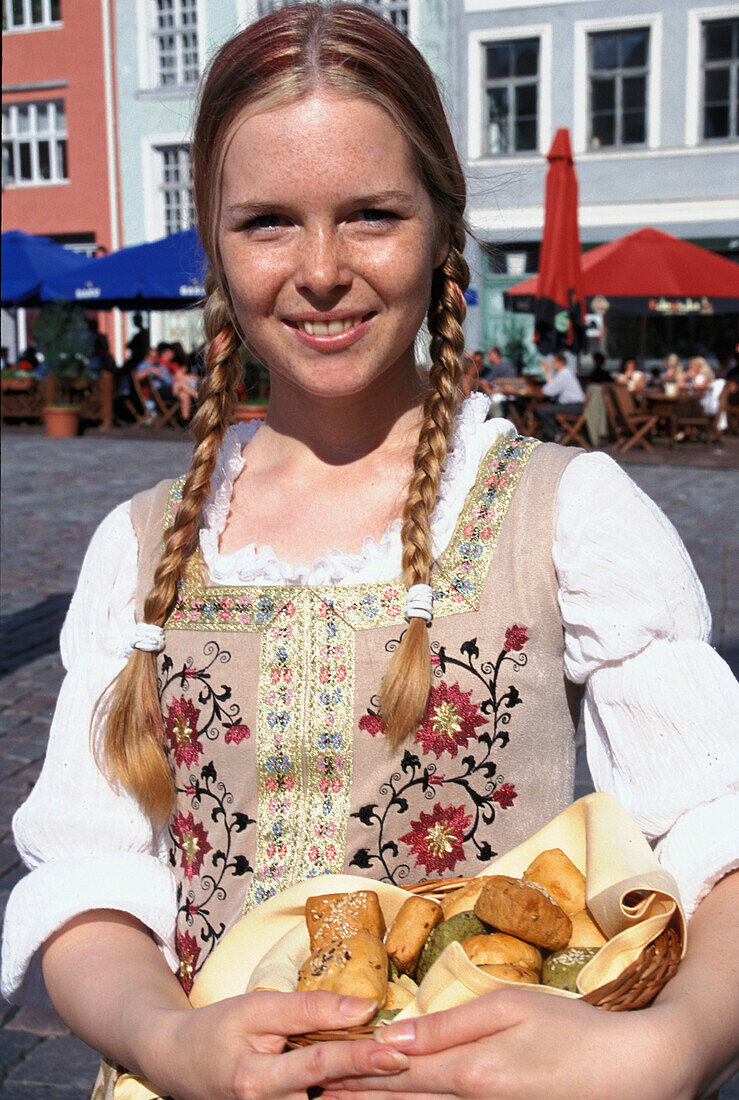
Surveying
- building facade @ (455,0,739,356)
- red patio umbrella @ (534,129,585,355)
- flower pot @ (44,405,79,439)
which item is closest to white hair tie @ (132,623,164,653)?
red patio umbrella @ (534,129,585,355)

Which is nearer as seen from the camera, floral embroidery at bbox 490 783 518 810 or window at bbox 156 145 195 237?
floral embroidery at bbox 490 783 518 810

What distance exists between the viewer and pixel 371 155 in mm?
1334

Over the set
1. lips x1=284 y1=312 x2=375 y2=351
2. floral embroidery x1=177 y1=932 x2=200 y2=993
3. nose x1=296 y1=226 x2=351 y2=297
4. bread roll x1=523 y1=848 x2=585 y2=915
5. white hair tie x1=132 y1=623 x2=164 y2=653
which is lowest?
floral embroidery x1=177 y1=932 x2=200 y2=993

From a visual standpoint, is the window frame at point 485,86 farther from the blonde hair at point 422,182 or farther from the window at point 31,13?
the blonde hair at point 422,182

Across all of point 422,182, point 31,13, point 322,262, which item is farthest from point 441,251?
point 31,13

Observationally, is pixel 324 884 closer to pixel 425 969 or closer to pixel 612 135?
pixel 425 969

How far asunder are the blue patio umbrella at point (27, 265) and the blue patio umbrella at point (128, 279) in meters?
0.22

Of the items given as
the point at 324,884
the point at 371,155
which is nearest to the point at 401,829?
the point at 324,884

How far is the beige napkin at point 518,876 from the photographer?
40.5 inches

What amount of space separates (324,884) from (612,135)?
20244 mm

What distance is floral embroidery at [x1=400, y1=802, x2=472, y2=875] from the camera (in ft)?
4.51

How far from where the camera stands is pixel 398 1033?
3.18ft

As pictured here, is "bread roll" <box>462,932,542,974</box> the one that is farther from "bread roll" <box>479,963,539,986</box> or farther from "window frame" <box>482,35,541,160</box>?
"window frame" <box>482,35,541,160</box>

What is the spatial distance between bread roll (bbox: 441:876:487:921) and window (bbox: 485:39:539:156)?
20264 mm
